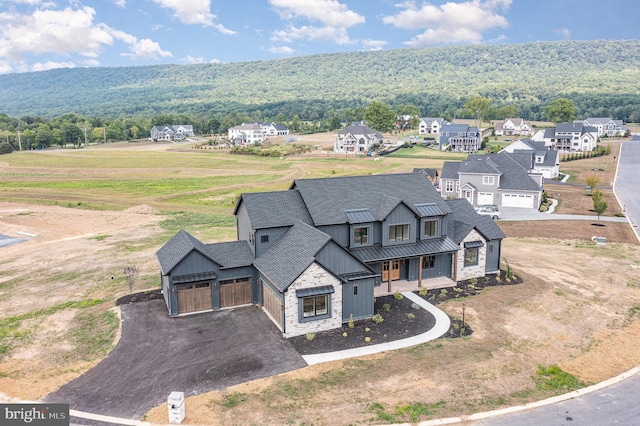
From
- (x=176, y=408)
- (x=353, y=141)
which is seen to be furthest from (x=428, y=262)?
(x=353, y=141)

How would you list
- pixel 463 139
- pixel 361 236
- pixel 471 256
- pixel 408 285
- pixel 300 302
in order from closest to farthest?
pixel 300 302
pixel 361 236
pixel 408 285
pixel 471 256
pixel 463 139

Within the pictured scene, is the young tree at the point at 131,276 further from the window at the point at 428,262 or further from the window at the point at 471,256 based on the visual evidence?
the window at the point at 471,256

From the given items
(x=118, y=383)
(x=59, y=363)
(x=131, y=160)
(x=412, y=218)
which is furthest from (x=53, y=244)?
(x=131, y=160)

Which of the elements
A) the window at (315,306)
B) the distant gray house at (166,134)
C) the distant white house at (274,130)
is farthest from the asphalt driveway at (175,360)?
the distant gray house at (166,134)

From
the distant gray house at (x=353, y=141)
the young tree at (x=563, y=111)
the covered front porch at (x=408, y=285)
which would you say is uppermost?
the young tree at (x=563, y=111)

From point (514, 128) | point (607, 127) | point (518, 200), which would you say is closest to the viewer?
point (518, 200)

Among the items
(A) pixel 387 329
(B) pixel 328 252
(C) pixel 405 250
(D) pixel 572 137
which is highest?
(D) pixel 572 137

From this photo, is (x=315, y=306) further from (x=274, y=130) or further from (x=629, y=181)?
(x=274, y=130)
